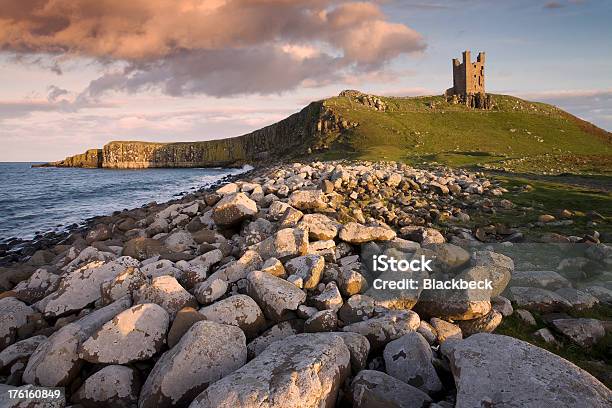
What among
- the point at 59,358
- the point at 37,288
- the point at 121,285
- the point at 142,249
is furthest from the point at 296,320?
the point at 37,288

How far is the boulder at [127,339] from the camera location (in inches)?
226

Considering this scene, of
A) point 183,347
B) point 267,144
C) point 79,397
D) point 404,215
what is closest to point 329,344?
point 183,347

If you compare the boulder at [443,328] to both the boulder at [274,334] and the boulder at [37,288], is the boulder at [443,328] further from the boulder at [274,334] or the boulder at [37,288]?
the boulder at [37,288]

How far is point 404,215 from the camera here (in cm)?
1538

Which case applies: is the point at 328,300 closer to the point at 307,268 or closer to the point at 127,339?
the point at 307,268

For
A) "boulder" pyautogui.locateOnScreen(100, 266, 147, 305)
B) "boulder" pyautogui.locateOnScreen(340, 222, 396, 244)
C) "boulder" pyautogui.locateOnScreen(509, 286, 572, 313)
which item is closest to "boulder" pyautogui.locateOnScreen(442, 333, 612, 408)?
"boulder" pyautogui.locateOnScreen(509, 286, 572, 313)

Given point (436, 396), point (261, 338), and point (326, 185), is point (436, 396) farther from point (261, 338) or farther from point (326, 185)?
point (326, 185)

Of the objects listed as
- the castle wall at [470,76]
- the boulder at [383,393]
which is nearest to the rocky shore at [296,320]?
the boulder at [383,393]

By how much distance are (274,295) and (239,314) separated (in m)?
0.72

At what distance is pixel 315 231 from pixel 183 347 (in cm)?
512

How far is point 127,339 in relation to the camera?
585 centimetres

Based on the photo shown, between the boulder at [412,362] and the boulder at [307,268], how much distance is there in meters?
2.40

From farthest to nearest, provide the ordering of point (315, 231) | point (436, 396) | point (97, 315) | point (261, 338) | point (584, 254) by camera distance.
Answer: point (584, 254) → point (315, 231) → point (97, 315) → point (261, 338) → point (436, 396)

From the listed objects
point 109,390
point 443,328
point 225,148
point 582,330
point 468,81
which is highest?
point 468,81
